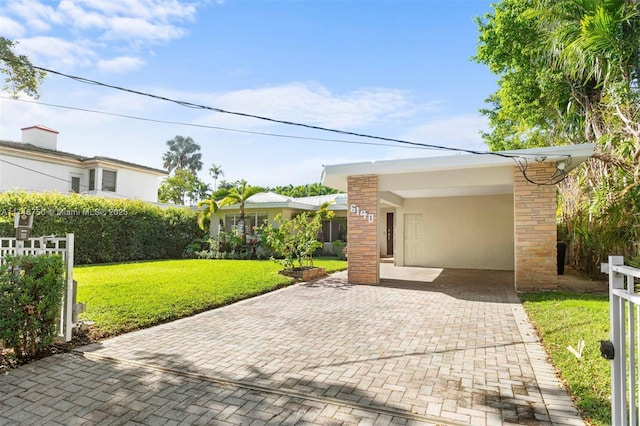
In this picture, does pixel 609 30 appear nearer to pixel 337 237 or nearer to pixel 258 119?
pixel 258 119

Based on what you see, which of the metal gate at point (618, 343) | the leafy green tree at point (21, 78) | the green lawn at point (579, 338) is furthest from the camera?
the leafy green tree at point (21, 78)

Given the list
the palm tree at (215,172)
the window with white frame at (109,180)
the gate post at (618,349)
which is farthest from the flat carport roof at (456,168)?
the palm tree at (215,172)

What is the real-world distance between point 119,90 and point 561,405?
7.82m

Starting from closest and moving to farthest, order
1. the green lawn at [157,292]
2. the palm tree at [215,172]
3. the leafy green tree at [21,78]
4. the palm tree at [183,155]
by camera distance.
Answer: the green lawn at [157,292] < the leafy green tree at [21,78] < the palm tree at [215,172] < the palm tree at [183,155]

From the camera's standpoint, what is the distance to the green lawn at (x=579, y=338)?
3.48m

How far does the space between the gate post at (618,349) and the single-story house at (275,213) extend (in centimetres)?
1801

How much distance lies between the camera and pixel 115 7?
715 centimetres

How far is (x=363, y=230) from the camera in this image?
11.2 meters

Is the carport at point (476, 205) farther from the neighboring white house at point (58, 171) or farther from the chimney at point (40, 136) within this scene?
the chimney at point (40, 136)

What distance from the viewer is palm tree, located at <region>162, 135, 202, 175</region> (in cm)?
5500

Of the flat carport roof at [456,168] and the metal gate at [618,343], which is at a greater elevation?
the flat carport roof at [456,168]

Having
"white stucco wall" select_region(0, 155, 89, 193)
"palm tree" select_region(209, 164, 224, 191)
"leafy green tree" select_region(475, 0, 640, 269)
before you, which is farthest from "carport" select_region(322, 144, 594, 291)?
"palm tree" select_region(209, 164, 224, 191)

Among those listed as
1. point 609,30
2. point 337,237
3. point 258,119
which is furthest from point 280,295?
point 337,237

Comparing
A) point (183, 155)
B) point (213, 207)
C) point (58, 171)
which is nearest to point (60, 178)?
point (58, 171)
